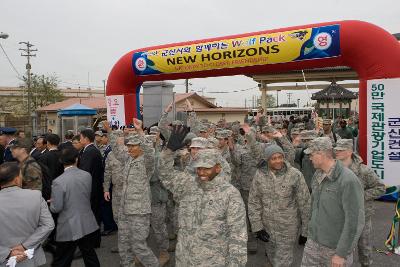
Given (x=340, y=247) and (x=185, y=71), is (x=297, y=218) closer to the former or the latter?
(x=340, y=247)

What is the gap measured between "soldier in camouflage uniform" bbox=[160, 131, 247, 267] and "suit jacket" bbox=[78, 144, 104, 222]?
3164mm

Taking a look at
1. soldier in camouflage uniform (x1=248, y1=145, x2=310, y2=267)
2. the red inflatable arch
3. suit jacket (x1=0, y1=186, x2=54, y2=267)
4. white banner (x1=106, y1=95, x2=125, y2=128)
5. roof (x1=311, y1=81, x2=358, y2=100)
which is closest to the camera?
suit jacket (x1=0, y1=186, x2=54, y2=267)

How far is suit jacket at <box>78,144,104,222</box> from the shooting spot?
223 inches

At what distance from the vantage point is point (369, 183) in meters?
4.34

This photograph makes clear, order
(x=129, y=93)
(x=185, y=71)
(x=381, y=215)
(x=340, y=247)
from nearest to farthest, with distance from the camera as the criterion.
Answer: (x=340, y=247) < (x=381, y=215) < (x=185, y=71) < (x=129, y=93)

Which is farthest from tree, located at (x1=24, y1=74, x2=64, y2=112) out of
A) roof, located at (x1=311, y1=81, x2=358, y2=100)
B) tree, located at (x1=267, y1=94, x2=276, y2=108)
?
tree, located at (x1=267, y1=94, x2=276, y2=108)

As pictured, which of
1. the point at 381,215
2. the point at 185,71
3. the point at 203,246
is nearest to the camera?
the point at 203,246

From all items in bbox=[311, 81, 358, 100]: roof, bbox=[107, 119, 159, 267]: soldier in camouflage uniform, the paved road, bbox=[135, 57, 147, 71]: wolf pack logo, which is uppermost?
bbox=[135, 57, 147, 71]: wolf pack logo

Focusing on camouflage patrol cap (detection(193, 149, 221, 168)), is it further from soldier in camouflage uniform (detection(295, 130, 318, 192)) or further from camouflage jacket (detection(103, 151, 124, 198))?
soldier in camouflage uniform (detection(295, 130, 318, 192))

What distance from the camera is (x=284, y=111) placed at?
3853cm

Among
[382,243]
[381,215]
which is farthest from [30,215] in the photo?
[381,215]

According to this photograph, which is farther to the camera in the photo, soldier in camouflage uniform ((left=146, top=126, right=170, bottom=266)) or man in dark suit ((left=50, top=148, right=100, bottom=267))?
soldier in camouflage uniform ((left=146, top=126, right=170, bottom=266))

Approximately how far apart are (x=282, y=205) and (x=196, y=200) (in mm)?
1539

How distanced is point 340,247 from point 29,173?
3.37 metres
